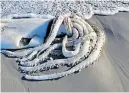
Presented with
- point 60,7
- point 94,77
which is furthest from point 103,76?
point 60,7

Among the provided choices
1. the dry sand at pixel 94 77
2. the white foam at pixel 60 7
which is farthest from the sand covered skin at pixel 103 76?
the white foam at pixel 60 7

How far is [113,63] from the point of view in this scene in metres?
3.90

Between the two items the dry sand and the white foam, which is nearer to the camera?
the dry sand

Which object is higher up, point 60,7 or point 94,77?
point 60,7

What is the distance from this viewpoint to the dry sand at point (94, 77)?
3.55m

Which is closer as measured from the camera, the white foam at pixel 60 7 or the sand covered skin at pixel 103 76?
the sand covered skin at pixel 103 76

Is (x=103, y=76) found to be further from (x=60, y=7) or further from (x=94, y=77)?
(x=60, y=7)

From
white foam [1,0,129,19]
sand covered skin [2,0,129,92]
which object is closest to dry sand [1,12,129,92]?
sand covered skin [2,0,129,92]

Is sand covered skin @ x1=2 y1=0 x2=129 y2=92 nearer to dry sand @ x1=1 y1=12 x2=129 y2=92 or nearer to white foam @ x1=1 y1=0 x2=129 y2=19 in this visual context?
dry sand @ x1=1 y1=12 x2=129 y2=92

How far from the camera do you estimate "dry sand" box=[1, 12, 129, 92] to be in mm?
3553

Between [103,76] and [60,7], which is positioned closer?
[103,76]

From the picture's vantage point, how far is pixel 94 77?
366cm

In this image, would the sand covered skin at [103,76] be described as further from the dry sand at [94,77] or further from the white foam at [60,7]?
the white foam at [60,7]

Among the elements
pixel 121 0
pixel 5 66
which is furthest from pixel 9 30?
pixel 121 0
